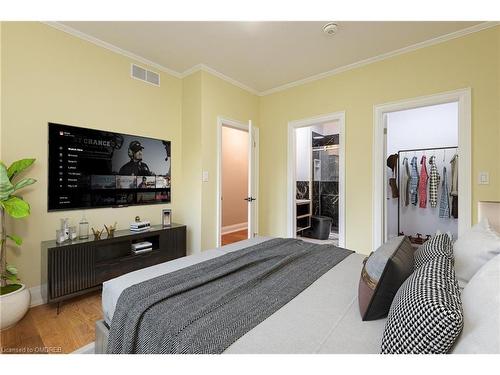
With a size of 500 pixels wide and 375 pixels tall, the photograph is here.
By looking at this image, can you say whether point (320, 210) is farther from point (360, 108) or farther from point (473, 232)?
point (473, 232)

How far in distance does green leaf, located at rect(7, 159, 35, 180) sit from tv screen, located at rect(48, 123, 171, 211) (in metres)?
0.27

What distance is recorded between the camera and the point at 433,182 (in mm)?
3990

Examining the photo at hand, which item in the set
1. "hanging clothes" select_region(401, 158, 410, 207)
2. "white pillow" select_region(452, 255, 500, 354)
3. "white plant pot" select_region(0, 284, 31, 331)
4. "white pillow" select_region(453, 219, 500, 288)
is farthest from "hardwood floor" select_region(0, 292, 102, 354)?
"hanging clothes" select_region(401, 158, 410, 207)

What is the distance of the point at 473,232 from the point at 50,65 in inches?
144

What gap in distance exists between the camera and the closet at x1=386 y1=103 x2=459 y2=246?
3.91 meters

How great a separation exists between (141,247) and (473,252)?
278 cm

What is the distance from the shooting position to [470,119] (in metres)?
2.34

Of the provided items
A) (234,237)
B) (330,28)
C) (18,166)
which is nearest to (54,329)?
(18,166)

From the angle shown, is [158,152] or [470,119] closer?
[470,119]

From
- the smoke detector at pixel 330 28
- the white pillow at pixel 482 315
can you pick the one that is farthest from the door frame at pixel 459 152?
the white pillow at pixel 482 315

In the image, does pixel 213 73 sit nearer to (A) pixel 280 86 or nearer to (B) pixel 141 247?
(A) pixel 280 86

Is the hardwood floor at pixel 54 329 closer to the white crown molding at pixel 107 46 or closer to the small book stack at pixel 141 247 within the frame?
the small book stack at pixel 141 247
